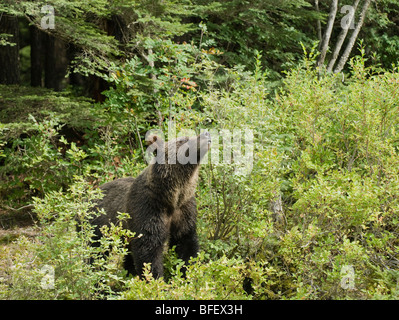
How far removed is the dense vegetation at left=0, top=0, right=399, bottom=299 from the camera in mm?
3854

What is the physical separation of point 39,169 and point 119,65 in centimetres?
215

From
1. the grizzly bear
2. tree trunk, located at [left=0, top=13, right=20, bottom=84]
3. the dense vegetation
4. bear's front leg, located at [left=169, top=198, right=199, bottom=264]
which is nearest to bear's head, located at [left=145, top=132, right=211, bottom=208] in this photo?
the grizzly bear

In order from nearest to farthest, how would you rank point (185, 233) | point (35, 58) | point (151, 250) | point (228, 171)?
point (151, 250) < point (185, 233) < point (228, 171) < point (35, 58)

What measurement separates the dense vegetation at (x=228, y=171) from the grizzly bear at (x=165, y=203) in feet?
0.71

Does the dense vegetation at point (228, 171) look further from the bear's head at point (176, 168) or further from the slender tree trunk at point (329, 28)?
the slender tree trunk at point (329, 28)

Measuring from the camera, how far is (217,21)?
32.0 ft

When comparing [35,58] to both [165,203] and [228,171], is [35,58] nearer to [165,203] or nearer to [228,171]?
[228,171]

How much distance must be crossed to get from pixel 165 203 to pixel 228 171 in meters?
0.88

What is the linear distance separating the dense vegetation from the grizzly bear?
0.71 feet

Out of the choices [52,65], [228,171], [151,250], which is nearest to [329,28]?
[228,171]

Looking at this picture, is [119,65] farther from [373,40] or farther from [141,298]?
[373,40]

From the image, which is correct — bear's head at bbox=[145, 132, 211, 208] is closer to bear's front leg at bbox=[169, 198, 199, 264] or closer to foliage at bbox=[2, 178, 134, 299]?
bear's front leg at bbox=[169, 198, 199, 264]

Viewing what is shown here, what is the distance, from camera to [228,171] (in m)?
4.99

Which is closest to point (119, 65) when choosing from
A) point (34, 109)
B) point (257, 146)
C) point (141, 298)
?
point (34, 109)
